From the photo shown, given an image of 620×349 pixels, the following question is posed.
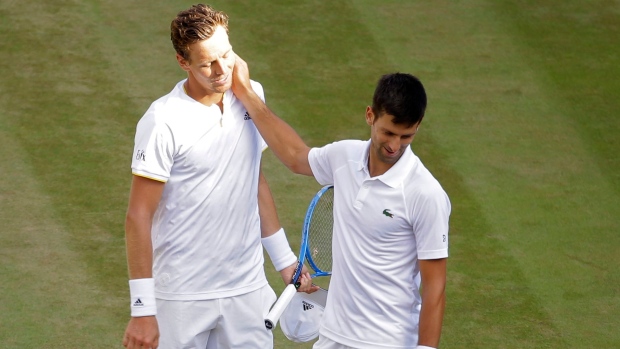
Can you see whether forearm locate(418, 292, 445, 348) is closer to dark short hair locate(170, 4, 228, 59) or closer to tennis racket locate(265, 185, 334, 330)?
tennis racket locate(265, 185, 334, 330)

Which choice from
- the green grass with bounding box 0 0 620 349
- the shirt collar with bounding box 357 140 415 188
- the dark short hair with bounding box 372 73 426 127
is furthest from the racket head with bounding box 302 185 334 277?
the green grass with bounding box 0 0 620 349

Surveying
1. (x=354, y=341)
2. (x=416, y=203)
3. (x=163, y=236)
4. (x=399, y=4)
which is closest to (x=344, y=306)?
(x=354, y=341)

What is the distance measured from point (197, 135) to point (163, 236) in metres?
0.51

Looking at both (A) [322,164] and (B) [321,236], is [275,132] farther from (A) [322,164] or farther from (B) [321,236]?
(B) [321,236]

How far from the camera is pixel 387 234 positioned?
15.2 ft

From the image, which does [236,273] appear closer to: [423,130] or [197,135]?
[197,135]

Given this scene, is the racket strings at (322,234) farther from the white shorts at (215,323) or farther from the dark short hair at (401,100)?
the dark short hair at (401,100)

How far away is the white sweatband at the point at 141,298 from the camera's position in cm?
491

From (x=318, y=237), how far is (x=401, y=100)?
1.34 metres

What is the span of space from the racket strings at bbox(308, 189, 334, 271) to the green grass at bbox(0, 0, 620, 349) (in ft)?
6.11

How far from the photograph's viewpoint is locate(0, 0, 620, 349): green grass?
763 centimetres

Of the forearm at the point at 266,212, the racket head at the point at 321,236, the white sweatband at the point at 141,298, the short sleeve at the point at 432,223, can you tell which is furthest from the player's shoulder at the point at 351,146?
the white sweatband at the point at 141,298

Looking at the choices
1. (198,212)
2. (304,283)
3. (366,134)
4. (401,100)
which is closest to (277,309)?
(304,283)

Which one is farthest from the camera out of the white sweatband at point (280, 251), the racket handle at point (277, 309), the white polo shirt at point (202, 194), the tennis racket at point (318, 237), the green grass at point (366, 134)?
the green grass at point (366, 134)
